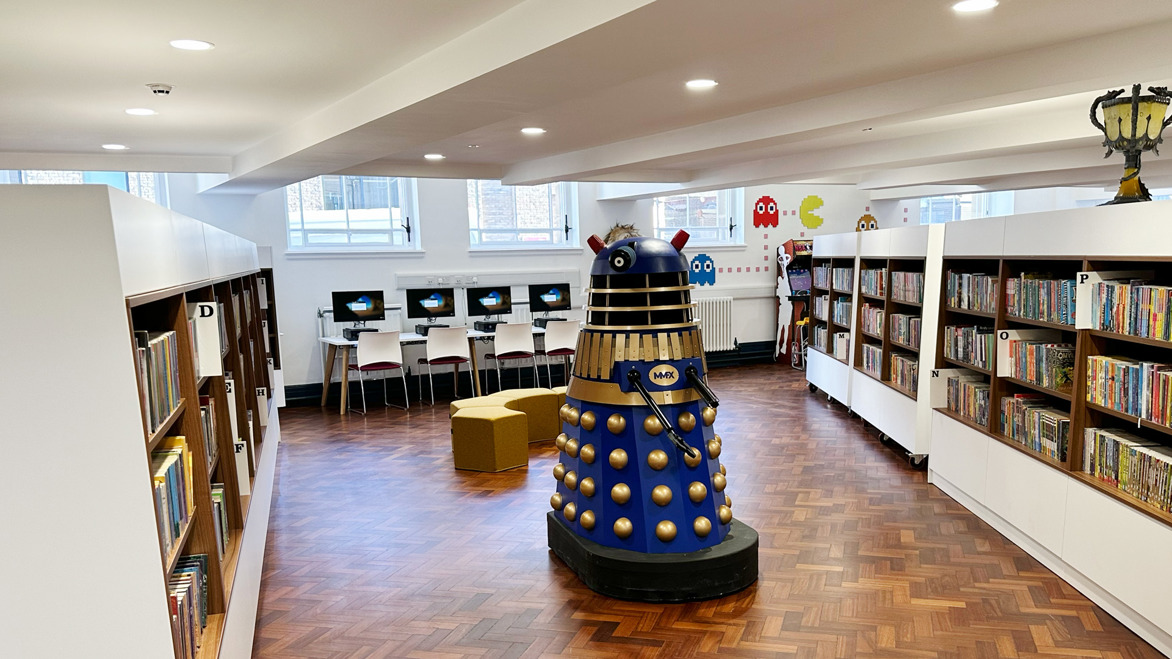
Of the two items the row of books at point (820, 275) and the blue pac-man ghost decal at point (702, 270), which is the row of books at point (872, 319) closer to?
the row of books at point (820, 275)

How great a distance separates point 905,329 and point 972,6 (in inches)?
155

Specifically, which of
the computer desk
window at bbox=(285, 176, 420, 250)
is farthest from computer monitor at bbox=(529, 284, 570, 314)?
window at bbox=(285, 176, 420, 250)

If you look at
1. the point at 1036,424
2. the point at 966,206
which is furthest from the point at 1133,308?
the point at 966,206

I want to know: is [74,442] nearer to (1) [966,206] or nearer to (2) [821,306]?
(2) [821,306]

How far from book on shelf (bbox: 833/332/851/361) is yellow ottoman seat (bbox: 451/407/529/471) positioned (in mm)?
3623

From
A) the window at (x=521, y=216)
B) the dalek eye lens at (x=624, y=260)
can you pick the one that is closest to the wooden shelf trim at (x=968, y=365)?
the dalek eye lens at (x=624, y=260)

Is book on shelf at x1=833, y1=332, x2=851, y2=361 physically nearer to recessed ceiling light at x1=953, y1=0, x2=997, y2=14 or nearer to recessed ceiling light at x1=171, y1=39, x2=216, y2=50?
recessed ceiling light at x1=953, y1=0, x2=997, y2=14

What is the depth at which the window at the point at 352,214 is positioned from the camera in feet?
31.6

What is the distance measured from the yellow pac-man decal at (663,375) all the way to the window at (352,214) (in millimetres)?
6651

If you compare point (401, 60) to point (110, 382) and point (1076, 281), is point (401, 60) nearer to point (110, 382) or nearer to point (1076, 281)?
point (110, 382)

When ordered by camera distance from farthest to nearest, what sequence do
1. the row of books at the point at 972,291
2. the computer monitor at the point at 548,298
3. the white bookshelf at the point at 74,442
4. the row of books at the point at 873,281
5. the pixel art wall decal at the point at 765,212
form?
the pixel art wall decal at the point at 765,212 → the computer monitor at the point at 548,298 → the row of books at the point at 873,281 → the row of books at the point at 972,291 → the white bookshelf at the point at 74,442

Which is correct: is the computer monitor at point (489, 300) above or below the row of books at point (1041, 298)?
below

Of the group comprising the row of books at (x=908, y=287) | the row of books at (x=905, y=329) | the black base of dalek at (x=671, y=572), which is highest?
the row of books at (x=908, y=287)

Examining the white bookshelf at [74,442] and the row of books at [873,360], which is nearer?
the white bookshelf at [74,442]
